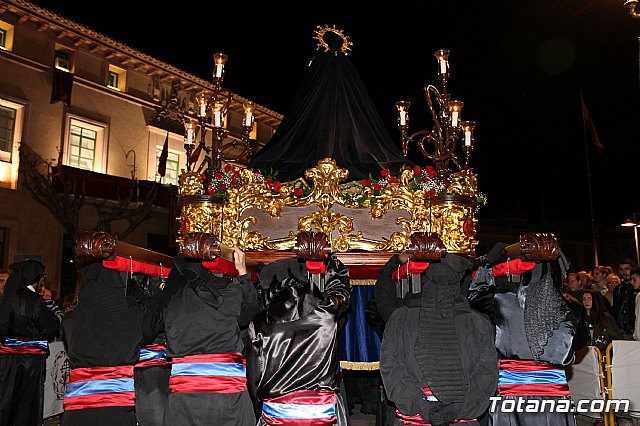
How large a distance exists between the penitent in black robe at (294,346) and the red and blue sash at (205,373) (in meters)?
0.39

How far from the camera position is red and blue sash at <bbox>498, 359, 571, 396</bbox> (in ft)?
13.0

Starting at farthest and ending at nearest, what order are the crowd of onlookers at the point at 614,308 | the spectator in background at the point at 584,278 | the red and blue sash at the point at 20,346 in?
the spectator in background at the point at 584,278, the crowd of onlookers at the point at 614,308, the red and blue sash at the point at 20,346

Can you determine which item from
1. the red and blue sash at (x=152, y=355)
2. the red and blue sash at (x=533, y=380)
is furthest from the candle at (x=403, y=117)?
the red and blue sash at (x=533, y=380)

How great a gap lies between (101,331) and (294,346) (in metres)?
1.60

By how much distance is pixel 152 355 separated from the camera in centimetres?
538

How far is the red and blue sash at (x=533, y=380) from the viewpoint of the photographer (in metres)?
3.98

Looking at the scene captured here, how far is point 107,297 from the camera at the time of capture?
165 inches

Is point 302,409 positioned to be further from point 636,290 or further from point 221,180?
point 636,290

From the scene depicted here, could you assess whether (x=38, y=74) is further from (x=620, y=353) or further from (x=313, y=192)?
(x=620, y=353)

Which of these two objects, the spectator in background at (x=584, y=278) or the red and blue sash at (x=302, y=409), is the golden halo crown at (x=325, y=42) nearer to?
the spectator in background at (x=584, y=278)

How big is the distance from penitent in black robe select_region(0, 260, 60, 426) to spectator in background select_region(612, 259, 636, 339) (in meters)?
7.56

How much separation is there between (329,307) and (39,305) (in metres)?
3.89

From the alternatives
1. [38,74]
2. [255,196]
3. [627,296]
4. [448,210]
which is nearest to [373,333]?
[448,210]

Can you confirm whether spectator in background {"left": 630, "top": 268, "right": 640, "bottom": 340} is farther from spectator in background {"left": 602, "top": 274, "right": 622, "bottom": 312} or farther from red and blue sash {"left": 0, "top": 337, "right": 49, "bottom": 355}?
red and blue sash {"left": 0, "top": 337, "right": 49, "bottom": 355}
